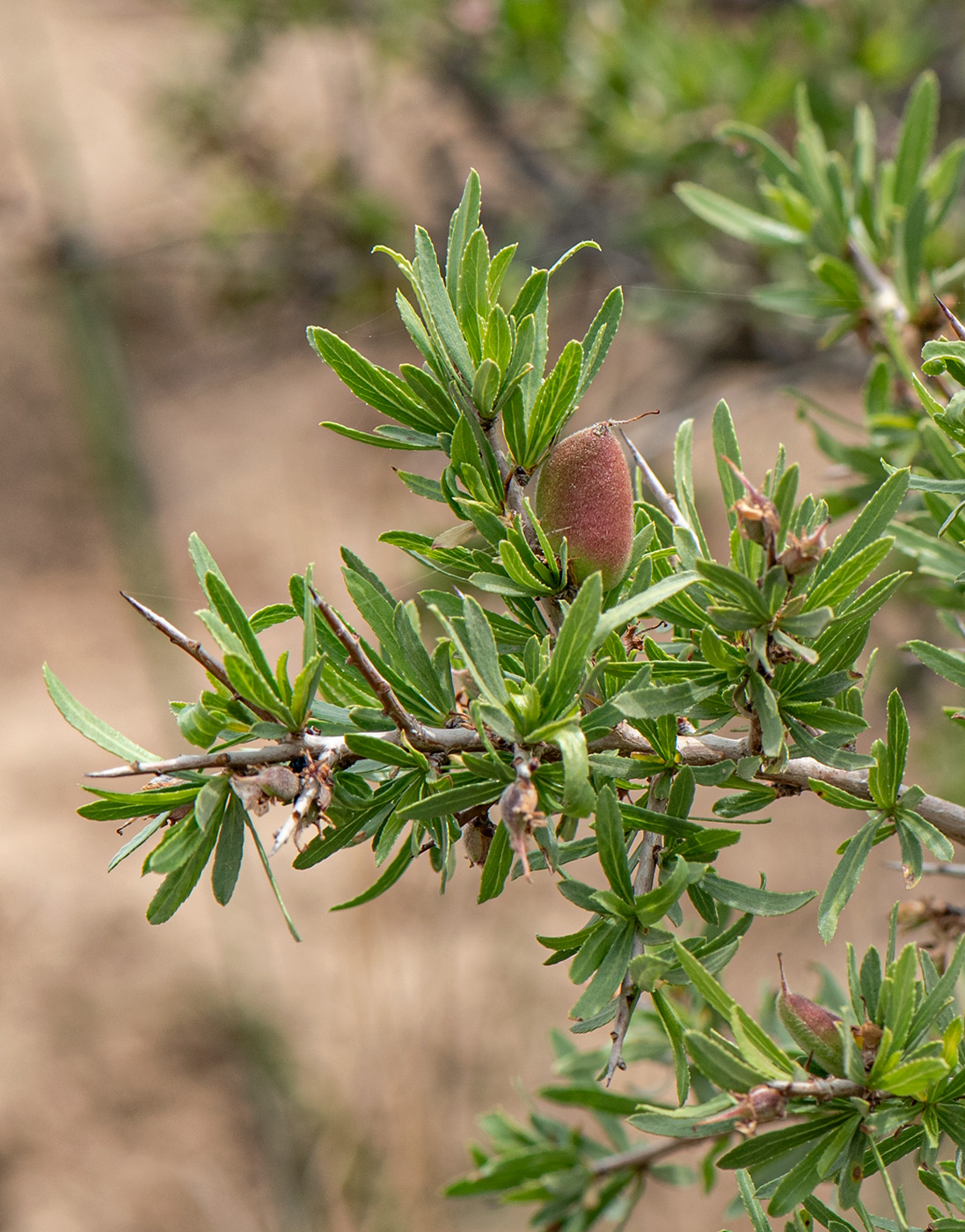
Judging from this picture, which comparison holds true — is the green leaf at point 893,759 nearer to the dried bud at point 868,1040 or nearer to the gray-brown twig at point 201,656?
the dried bud at point 868,1040

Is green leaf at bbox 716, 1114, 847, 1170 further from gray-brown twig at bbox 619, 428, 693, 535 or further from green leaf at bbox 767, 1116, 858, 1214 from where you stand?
gray-brown twig at bbox 619, 428, 693, 535

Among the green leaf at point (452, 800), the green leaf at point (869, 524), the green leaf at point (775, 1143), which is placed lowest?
the green leaf at point (775, 1143)

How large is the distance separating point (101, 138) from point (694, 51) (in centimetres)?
189

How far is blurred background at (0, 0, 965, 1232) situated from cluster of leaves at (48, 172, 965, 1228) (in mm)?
843

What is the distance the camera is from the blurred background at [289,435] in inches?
51.4

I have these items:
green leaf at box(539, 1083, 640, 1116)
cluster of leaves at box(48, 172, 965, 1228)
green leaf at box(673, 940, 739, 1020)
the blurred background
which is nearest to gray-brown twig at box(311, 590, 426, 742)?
cluster of leaves at box(48, 172, 965, 1228)

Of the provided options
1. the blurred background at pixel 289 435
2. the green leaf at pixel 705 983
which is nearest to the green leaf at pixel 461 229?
the green leaf at pixel 705 983

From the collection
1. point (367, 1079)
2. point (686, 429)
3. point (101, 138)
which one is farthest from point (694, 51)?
point (101, 138)

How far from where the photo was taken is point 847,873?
32cm

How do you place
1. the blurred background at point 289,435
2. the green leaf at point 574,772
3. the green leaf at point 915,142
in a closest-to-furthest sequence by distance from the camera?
the green leaf at point 574,772 < the green leaf at point 915,142 < the blurred background at point 289,435

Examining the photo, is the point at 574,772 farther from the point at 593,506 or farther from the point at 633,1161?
the point at 633,1161

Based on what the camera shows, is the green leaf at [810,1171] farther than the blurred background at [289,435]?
No

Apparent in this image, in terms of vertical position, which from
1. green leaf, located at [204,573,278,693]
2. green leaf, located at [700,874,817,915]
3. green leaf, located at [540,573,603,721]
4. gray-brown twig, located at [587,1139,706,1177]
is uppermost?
green leaf, located at [204,573,278,693]

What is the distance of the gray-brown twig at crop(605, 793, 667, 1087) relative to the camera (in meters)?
0.30
